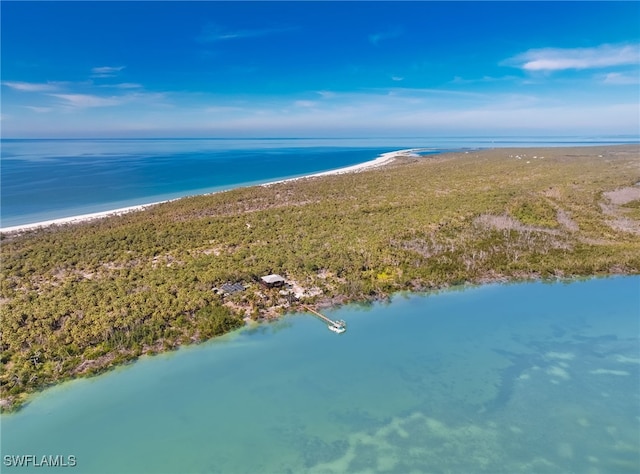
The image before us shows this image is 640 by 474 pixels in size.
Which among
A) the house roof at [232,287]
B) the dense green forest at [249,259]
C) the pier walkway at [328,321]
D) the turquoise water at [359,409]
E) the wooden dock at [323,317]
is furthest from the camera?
the house roof at [232,287]

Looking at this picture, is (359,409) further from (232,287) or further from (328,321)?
(232,287)

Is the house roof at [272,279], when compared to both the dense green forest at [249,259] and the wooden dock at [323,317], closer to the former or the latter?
the dense green forest at [249,259]

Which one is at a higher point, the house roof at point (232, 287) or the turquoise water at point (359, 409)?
the house roof at point (232, 287)

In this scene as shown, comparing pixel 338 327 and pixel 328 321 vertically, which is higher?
pixel 328 321

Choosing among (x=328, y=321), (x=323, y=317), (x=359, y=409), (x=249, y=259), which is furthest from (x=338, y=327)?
(x=249, y=259)

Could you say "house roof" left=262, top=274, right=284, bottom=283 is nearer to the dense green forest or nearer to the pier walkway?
the dense green forest

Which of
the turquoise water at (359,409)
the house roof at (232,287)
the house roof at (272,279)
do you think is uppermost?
the house roof at (272,279)

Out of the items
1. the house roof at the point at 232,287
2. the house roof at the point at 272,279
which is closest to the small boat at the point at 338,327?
the house roof at the point at 272,279
